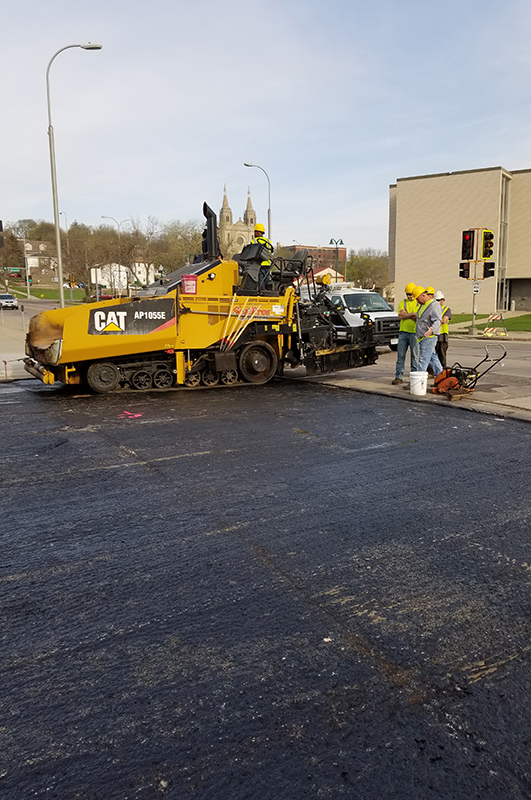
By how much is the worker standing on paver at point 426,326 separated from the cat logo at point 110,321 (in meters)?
4.85

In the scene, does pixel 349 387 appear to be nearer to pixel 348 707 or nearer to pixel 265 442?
pixel 265 442

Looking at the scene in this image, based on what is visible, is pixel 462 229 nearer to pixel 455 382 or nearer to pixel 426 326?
pixel 426 326

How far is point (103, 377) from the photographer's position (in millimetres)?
10539

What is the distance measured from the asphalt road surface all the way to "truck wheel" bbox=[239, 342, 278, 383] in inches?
209

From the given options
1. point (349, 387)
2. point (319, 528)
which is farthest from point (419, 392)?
point (319, 528)

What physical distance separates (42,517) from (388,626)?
2.79m

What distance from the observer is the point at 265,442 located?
7.14m

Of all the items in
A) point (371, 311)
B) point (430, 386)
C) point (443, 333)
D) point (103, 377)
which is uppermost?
point (371, 311)

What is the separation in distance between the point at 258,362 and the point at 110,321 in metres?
2.91

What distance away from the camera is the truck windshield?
18.3 m

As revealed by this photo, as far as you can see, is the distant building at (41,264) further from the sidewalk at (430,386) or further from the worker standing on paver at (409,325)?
the worker standing on paver at (409,325)

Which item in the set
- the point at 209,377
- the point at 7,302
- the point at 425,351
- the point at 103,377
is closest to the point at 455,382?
the point at 425,351

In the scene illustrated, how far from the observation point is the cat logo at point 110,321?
10109mm

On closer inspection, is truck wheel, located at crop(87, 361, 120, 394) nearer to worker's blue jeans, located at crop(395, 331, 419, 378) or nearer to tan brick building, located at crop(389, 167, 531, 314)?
worker's blue jeans, located at crop(395, 331, 419, 378)
